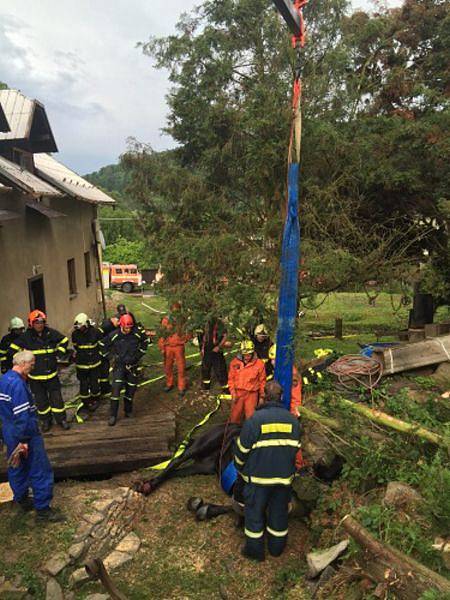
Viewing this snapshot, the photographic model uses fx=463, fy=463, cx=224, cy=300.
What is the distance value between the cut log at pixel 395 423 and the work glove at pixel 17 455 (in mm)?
3319

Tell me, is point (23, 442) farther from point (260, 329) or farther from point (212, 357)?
point (212, 357)

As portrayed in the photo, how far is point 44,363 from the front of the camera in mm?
6508

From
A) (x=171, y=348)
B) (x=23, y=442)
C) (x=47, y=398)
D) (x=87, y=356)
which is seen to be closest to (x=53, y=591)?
(x=23, y=442)

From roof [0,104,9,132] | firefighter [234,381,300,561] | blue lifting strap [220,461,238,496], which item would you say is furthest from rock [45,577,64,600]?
roof [0,104,9,132]

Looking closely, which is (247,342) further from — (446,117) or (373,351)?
(446,117)

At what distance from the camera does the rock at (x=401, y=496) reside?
3831mm

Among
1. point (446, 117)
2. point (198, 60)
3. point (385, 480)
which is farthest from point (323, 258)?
point (198, 60)

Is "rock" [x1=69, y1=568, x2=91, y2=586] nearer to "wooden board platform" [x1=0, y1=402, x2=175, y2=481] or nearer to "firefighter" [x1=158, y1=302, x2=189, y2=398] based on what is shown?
"wooden board platform" [x1=0, y1=402, x2=175, y2=481]

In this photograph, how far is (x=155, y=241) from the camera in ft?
26.6

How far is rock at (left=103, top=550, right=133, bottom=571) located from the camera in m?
4.27

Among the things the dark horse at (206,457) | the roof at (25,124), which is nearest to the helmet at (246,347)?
the dark horse at (206,457)

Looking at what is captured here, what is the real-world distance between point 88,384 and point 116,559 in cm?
368

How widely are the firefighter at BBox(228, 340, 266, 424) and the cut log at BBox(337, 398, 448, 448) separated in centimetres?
139

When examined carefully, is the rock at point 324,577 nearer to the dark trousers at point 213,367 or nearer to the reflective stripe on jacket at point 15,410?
the reflective stripe on jacket at point 15,410
